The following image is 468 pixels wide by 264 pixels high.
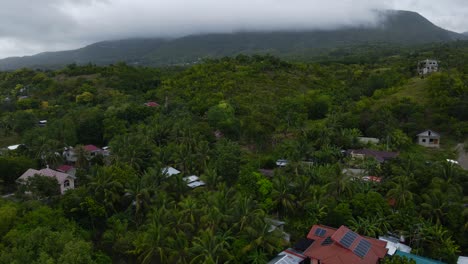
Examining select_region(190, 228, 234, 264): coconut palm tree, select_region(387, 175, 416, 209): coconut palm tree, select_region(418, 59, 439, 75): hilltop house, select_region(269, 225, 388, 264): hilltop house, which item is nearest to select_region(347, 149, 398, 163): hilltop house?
select_region(387, 175, 416, 209): coconut palm tree

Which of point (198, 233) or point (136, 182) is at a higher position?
point (136, 182)

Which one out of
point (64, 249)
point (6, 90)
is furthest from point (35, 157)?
point (6, 90)

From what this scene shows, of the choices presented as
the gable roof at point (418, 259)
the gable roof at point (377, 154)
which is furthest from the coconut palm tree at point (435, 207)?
the gable roof at point (377, 154)

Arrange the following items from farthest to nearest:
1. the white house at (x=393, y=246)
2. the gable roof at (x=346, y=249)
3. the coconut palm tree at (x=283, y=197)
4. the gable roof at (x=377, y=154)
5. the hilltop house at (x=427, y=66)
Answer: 1. the hilltop house at (x=427, y=66)
2. the gable roof at (x=377, y=154)
3. the coconut palm tree at (x=283, y=197)
4. the white house at (x=393, y=246)
5. the gable roof at (x=346, y=249)

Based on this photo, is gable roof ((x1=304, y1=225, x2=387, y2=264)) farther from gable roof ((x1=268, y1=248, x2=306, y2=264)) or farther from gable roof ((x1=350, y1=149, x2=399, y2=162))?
gable roof ((x1=350, y1=149, x2=399, y2=162))

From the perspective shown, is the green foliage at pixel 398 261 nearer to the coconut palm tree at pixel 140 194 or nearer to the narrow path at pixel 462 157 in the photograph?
the coconut palm tree at pixel 140 194

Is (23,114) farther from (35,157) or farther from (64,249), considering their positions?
(64,249)

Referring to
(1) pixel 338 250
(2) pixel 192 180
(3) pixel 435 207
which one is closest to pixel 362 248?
(1) pixel 338 250
